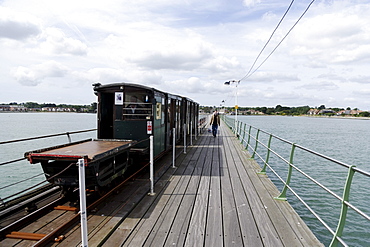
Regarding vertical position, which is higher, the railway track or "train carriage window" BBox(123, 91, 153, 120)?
"train carriage window" BBox(123, 91, 153, 120)

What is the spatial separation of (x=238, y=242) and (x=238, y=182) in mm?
2853

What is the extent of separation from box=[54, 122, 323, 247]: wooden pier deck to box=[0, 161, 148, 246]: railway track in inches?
7.0

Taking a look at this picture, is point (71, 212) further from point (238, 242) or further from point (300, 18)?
point (300, 18)

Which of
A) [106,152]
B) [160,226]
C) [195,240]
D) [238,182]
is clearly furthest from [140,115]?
[195,240]

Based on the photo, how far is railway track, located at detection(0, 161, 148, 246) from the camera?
333cm

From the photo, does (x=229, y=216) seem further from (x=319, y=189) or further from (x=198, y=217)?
(x=319, y=189)

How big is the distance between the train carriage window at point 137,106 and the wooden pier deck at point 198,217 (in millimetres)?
1789

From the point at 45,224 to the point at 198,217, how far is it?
2.32 metres

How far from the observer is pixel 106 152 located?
4504mm

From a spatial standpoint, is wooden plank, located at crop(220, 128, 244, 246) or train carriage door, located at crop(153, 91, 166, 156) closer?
wooden plank, located at crop(220, 128, 244, 246)

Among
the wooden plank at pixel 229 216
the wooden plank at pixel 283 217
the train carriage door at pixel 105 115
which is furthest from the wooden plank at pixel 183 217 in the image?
the train carriage door at pixel 105 115

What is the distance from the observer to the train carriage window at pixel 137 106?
6969 millimetres

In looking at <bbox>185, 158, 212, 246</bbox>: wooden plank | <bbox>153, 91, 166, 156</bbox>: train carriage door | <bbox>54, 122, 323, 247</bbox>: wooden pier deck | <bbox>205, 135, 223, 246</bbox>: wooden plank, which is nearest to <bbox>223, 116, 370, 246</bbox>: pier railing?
<bbox>54, 122, 323, 247</bbox>: wooden pier deck

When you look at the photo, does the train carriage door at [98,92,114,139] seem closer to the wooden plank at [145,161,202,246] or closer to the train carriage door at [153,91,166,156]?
the train carriage door at [153,91,166,156]
